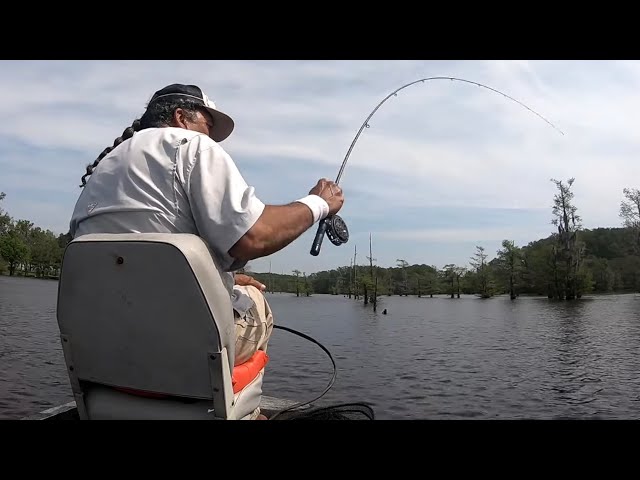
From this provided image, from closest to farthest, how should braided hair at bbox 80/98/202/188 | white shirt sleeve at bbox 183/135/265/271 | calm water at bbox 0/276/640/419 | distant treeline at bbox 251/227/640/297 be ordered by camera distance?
1. white shirt sleeve at bbox 183/135/265/271
2. braided hair at bbox 80/98/202/188
3. calm water at bbox 0/276/640/419
4. distant treeline at bbox 251/227/640/297

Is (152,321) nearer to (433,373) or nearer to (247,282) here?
(247,282)

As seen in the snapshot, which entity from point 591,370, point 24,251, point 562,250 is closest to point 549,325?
point 591,370

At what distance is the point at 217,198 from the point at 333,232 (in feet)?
4.21

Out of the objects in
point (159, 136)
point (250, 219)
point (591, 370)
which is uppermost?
point (159, 136)

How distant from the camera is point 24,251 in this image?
92.1 meters

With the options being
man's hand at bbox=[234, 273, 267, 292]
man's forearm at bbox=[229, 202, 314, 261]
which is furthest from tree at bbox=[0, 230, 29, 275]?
man's forearm at bbox=[229, 202, 314, 261]

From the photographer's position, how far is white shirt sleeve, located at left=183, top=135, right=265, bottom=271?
181cm

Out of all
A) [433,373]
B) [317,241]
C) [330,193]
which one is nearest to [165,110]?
[330,193]

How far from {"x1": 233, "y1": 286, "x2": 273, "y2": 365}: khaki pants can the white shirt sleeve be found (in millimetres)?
553

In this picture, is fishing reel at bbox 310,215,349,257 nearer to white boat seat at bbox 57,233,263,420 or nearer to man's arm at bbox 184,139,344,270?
man's arm at bbox 184,139,344,270

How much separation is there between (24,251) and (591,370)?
95405mm
